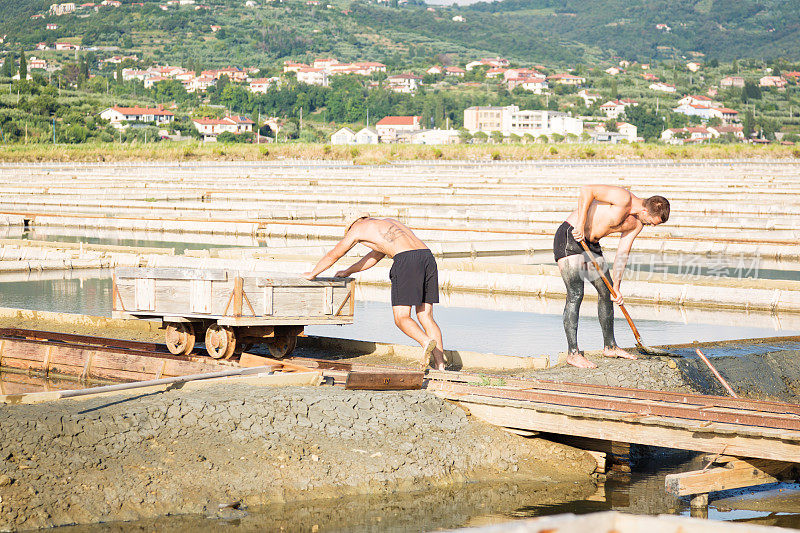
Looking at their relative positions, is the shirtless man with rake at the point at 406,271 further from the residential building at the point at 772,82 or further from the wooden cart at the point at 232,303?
the residential building at the point at 772,82

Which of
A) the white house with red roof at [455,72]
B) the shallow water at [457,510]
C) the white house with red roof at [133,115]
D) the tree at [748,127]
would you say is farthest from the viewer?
the white house with red roof at [455,72]

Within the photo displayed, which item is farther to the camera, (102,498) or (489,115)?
(489,115)

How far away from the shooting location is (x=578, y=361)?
710cm

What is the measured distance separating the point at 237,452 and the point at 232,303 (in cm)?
203

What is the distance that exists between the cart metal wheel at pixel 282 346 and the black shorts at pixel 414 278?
3.90 ft

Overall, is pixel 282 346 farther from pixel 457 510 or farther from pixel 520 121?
pixel 520 121

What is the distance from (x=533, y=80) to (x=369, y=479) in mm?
164203

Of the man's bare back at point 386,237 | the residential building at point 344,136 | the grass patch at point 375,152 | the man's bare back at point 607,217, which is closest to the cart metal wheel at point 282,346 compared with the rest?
the man's bare back at point 386,237

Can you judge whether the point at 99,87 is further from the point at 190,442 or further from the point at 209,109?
the point at 190,442

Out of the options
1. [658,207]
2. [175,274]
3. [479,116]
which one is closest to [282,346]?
[175,274]

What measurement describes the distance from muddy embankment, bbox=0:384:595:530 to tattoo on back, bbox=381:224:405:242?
4.15ft

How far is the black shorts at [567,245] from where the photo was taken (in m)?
7.12

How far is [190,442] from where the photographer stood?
5246 millimetres

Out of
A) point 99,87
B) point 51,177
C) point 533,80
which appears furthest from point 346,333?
point 533,80
